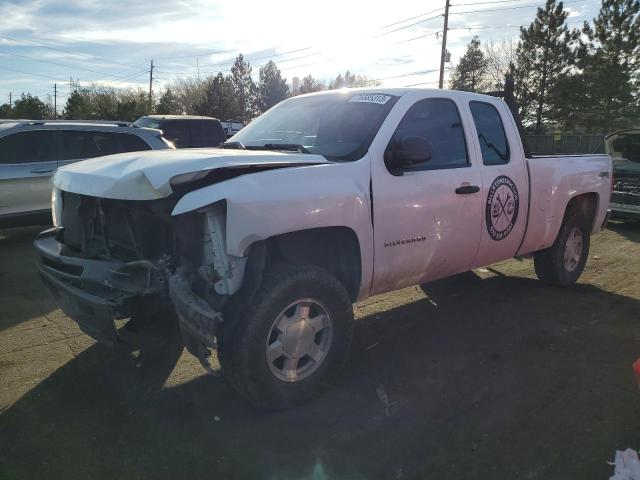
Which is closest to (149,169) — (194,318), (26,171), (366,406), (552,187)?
(194,318)

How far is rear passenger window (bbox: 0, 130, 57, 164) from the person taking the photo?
23.9 feet

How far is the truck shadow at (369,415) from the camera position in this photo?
9.06 ft

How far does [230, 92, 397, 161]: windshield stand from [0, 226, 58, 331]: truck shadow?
256cm

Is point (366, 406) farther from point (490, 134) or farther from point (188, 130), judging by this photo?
point (188, 130)

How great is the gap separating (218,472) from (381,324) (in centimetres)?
238

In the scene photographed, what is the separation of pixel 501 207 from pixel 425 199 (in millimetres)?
1073

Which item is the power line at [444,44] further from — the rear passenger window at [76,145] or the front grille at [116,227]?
the front grille at [116,227]

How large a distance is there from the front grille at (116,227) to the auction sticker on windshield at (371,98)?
177 cm

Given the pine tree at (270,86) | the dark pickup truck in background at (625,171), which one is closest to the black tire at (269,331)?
the dark pickup truck in background at (625,171)

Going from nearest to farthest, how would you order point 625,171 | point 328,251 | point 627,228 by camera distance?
point 328,251, point 627,228, point 625,171

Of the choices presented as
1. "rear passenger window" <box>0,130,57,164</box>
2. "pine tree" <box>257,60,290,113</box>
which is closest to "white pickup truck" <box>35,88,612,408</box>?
"rear passenger window" <box>0,130,57,164</box>

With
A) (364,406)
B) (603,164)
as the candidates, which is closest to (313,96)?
(364,406)

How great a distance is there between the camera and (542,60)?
38.7 m

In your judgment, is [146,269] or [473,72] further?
[473,72]
